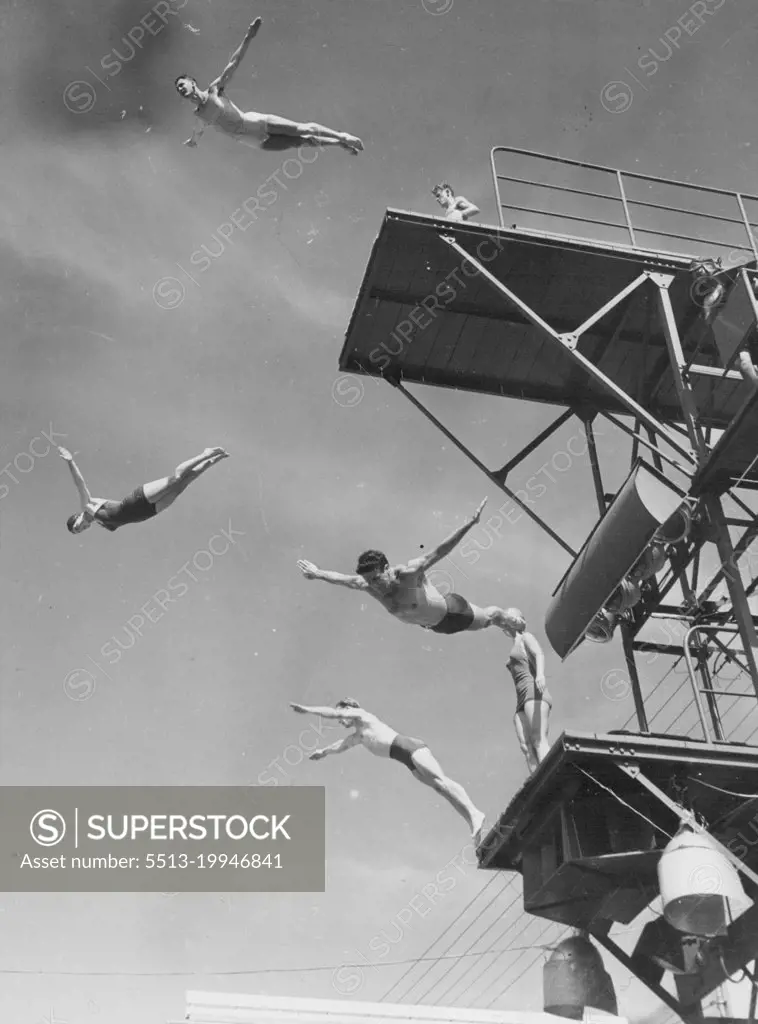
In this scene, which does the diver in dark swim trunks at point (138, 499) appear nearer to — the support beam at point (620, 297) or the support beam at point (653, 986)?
the support beam at point (620, 297)

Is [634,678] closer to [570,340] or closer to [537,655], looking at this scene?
[537,655]

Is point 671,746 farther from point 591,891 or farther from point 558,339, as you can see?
point 558,339

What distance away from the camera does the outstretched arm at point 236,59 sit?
12.0 metres

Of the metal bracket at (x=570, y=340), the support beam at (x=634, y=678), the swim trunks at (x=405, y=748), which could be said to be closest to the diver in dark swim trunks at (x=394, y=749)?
the swim trunks at (x=405, y=748)

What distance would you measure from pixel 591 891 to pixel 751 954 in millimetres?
1789

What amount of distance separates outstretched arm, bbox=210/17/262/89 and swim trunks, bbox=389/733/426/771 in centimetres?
836

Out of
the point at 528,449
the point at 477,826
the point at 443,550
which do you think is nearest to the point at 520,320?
the point at 528,449

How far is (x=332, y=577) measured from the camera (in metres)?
13.5

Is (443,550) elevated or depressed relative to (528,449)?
depressed

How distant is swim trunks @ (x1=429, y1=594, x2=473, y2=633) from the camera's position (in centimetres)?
1391

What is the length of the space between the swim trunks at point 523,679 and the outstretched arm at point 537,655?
0.05 m

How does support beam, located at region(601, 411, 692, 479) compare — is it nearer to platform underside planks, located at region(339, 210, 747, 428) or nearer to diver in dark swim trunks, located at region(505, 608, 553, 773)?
platform underside planks, located at region(339, 210, 747, 428)

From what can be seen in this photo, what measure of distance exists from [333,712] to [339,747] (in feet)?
1.51

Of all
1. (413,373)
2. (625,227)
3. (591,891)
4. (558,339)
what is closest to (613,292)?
(625,227)
